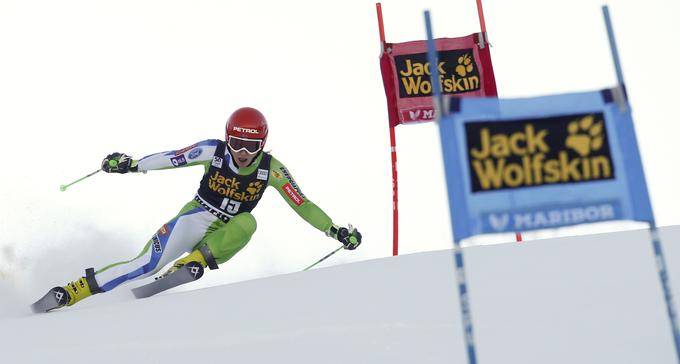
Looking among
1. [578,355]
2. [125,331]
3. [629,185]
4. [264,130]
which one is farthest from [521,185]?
[264,130]

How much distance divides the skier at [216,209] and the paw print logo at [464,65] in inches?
64.9

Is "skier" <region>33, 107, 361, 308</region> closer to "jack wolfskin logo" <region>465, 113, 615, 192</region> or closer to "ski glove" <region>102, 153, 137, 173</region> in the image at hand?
"ski glove" <region>102, 153, 137, 173</region>

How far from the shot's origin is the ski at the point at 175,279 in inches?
177

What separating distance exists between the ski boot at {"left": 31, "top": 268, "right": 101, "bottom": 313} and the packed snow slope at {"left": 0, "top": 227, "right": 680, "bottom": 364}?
54 cm

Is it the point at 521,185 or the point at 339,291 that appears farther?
the point at 339,291

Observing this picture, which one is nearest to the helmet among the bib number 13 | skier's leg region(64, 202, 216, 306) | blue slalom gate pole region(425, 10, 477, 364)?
the bib number 13

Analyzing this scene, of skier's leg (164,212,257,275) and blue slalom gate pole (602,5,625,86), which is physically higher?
Result: blue slalom gate pole (602,5,625,86)

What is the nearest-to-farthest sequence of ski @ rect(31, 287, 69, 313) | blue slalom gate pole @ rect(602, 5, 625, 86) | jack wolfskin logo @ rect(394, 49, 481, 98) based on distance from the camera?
blue slalom gate pole @ rect(602, 5, 625, 86)
ski @ rect(31, 287, 69, 313)
jack wolfskin logo @ rect(394, 49, 481, 98)

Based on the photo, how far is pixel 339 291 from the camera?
3691 millimetres

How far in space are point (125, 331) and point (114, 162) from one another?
6.72ft

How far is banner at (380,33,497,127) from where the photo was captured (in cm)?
583

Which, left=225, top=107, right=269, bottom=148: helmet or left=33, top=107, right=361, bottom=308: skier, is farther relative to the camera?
left=225, top=107, right=269, bottom=148: helmet

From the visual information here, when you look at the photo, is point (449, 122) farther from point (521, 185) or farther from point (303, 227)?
point (303, 227)

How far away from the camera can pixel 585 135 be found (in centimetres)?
238
